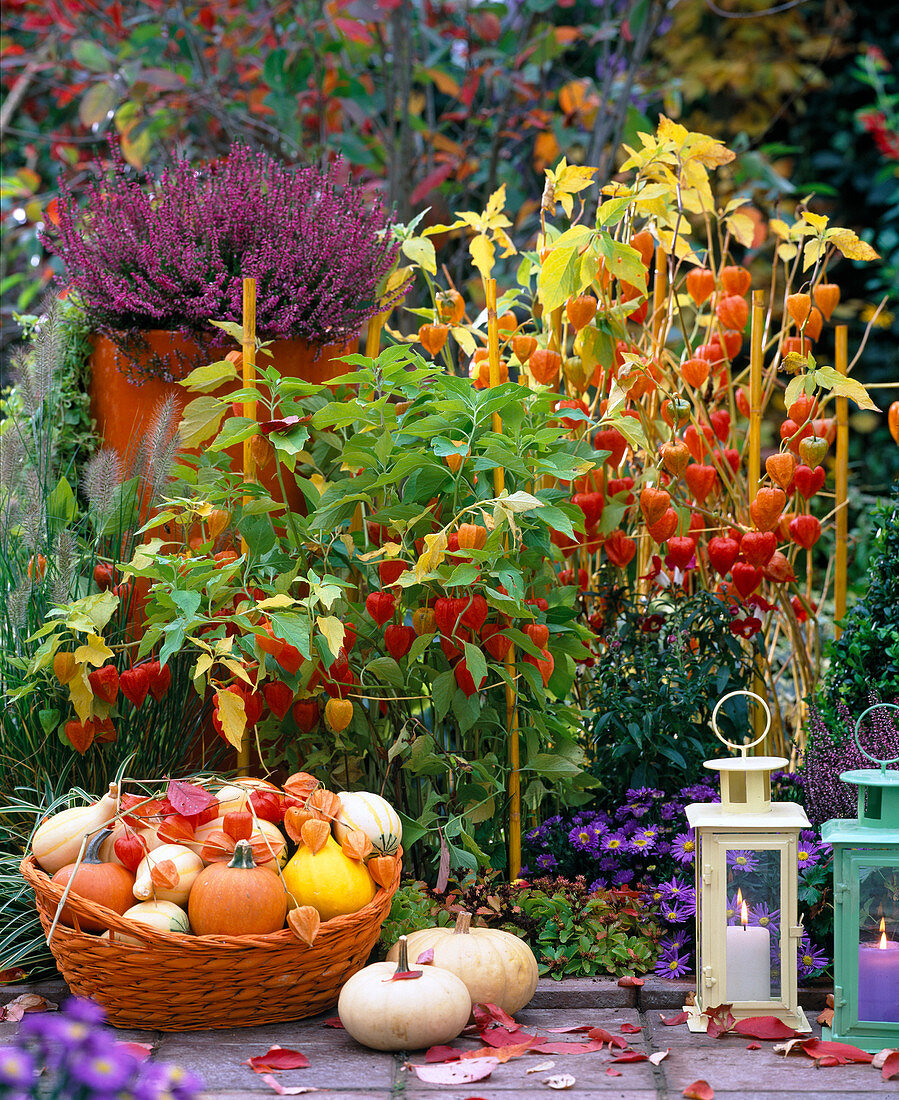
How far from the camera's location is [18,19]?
448 cm

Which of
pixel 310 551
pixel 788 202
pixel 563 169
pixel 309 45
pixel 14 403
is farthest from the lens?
pixel 788 202

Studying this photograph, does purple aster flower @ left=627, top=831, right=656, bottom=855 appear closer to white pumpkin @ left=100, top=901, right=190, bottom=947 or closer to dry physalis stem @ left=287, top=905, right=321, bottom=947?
dry physalis stem @ left=287, top=905, right=321, bottom=947

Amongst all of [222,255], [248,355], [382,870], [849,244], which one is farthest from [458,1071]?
[849,244]

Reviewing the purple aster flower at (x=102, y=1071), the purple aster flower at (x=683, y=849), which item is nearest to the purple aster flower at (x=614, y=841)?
the purple aster flower at (x=683, y=849)

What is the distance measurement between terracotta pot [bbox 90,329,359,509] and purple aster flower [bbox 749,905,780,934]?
1.28 m

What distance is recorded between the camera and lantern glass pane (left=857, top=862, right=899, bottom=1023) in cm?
178

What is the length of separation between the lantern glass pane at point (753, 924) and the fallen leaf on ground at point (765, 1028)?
0.14 feet

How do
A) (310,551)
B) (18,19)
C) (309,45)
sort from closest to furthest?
(310,551) < (309,45) < (18,19)

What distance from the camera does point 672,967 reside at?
2.04 metres

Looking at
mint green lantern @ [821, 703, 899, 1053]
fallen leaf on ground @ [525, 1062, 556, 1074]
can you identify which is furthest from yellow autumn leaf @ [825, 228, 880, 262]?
fallen leaf on ground @ [525, 1062, 556, 1074]

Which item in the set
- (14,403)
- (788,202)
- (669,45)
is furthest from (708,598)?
(669,45)

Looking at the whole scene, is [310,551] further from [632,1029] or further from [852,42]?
[852,42]

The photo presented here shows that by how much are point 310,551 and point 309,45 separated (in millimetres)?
2549

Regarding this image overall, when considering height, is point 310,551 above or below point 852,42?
below
